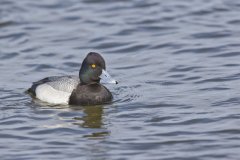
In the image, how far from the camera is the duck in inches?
545

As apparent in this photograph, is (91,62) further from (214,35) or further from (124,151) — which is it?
(214,35)

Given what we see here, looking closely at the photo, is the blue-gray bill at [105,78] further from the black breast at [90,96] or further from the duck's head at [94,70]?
the black breast at [90,96]

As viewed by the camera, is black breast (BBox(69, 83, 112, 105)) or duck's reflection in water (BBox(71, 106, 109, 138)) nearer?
duck's reflection in water (BBox(71, 106, 109, 138))

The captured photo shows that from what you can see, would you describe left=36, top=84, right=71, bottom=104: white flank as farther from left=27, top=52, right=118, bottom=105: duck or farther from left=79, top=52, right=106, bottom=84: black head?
left=79, top=52, right=106, bottom=84: black head

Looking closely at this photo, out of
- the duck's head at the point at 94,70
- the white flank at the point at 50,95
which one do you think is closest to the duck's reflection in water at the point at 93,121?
the white flank at the point at 50,95

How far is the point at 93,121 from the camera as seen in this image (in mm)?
12727

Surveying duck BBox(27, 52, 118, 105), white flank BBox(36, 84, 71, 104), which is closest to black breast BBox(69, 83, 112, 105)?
duck BBox(27, 52, 118, 105)

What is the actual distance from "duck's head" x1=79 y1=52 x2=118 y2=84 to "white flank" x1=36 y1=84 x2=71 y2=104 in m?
0.45

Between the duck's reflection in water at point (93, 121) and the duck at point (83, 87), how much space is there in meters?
0.23

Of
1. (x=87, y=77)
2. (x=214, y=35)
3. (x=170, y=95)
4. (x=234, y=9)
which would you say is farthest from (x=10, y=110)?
(x=234, y=9)

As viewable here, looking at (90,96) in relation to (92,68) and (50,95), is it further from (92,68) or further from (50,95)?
(50,95)

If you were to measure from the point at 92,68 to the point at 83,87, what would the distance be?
387 millimetres

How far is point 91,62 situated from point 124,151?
337 cm

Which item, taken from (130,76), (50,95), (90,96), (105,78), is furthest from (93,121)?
(130,76)
